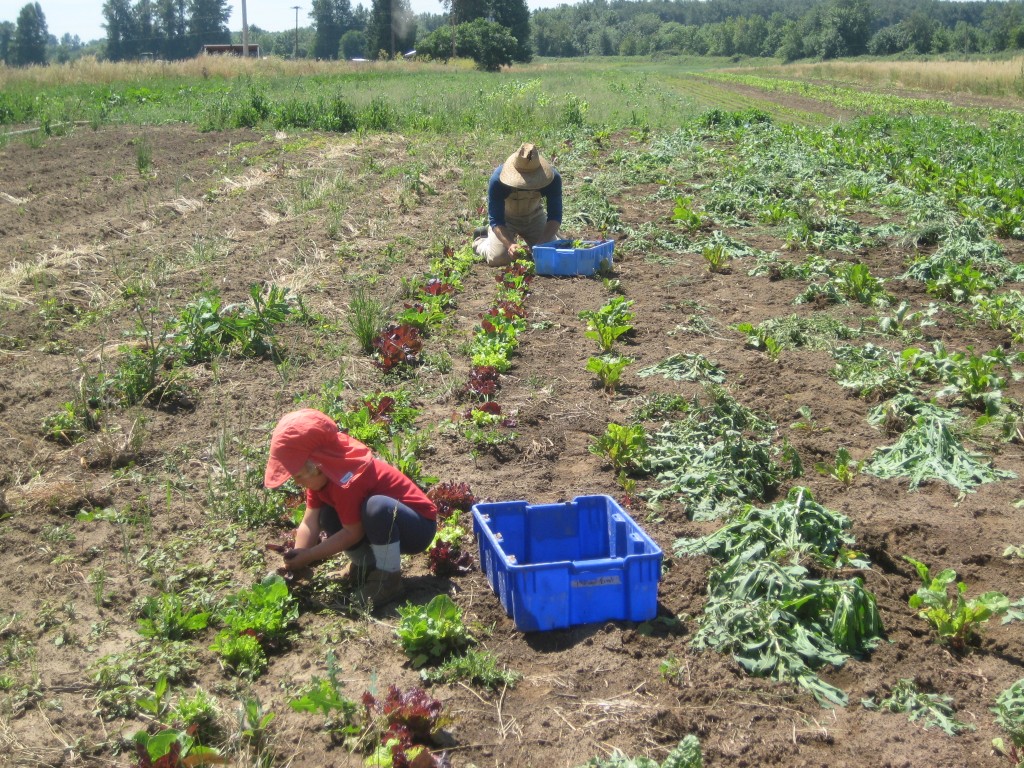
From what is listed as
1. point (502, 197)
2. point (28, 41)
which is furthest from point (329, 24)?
point (502, 197)

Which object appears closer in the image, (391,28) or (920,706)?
A: (920,706)

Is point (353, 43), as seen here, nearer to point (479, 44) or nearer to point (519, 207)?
point (479, 44)

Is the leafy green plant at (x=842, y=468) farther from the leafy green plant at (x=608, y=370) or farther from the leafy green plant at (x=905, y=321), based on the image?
the leafy green plant at (x=905, y=321)

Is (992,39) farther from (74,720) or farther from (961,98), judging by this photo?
(74,720)

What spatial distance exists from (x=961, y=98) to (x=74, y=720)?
39385 millimetres

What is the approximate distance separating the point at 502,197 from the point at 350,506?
5.68 meters

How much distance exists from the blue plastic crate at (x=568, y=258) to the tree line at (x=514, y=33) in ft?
188

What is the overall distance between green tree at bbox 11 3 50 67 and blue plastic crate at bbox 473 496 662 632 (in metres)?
106

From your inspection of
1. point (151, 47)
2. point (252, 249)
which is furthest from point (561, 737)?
point (151, 47)

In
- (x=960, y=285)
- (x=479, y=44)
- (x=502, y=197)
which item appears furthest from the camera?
(x=479, y=44)

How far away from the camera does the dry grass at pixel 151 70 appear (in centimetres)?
2825

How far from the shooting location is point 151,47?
4048 inches

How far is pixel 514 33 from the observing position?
8150 cm

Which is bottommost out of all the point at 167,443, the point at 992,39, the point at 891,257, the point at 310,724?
the point at 310,724
